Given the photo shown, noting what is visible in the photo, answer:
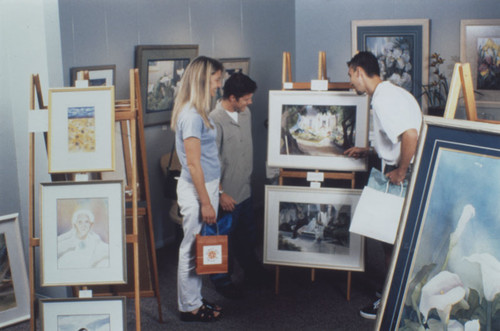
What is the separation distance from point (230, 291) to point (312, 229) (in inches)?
27.1

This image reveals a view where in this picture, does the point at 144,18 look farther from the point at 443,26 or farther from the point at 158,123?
the point at 443,26

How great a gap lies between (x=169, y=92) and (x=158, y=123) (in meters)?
0.27

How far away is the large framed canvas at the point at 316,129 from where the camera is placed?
3.68 meters

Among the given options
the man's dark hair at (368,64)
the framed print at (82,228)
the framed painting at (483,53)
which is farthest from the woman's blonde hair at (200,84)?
the framed painting at (483,53)

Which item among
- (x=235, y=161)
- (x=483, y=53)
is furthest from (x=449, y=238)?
(x=483, y=53)

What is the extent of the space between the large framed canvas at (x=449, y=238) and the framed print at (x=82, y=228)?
1.26m

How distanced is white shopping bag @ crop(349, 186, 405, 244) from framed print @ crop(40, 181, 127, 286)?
1384mm

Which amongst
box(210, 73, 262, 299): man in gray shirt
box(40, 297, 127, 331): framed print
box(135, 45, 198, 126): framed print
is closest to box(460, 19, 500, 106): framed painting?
box(135, 45, 198, 126): framed print

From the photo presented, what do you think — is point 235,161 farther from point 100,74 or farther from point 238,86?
point 100,74

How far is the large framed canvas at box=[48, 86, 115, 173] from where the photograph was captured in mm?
2713

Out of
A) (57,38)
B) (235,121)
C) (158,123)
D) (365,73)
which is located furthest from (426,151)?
(158,123)

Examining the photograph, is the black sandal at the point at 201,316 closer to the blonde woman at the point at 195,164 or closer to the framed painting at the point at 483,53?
the blonde woman at the point at 195,164

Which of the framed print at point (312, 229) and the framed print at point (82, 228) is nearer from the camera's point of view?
the framed print at point (82, 228)

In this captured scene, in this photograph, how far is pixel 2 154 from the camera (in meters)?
3.69
